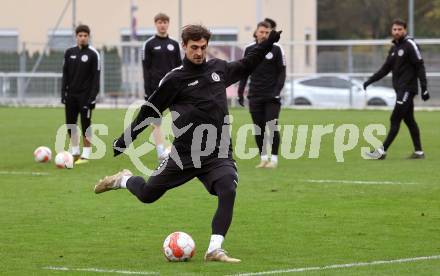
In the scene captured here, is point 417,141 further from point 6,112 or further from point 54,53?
point 54,53

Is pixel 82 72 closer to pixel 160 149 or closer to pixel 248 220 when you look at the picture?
pixel 160 149

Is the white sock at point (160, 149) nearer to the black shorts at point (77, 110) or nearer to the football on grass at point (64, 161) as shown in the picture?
the black shorts at point (77, 110)

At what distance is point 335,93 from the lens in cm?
3666

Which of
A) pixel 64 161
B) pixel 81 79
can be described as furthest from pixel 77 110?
pixel 64 161

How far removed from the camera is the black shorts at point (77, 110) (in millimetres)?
17812

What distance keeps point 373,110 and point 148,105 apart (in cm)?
Answer: 2528

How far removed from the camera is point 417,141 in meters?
18.2

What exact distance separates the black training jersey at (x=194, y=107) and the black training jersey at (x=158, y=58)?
27.7ft

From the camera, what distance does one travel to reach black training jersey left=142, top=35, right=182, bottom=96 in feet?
58.4

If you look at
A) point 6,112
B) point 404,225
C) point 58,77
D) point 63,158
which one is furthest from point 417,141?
point 58,77

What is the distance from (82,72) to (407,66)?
5.35m

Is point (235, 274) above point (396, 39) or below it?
below

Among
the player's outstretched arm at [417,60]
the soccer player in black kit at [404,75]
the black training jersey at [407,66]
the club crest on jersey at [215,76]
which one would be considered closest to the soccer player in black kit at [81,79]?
the soccer player in black kit at [404,75]

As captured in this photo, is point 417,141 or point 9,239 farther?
point 417,141
